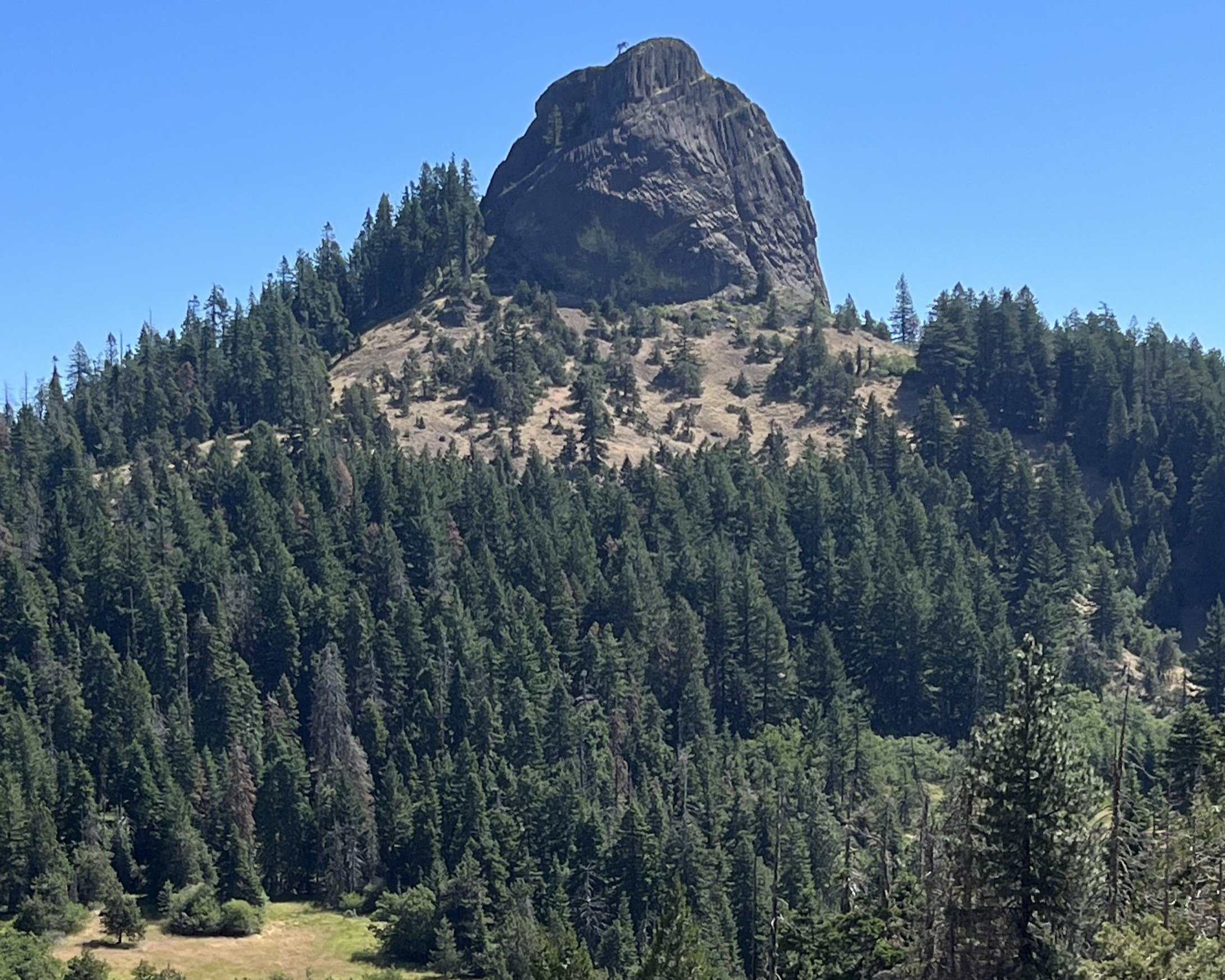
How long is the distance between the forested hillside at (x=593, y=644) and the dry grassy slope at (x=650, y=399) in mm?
2331

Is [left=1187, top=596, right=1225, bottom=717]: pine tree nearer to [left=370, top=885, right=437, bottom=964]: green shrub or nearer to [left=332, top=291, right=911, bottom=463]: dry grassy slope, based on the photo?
[left=332, top=291, right=911, bottom=463]: dry grassy slope

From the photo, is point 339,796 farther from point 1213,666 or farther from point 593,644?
point 1213,666

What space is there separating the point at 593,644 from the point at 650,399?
58.1 m

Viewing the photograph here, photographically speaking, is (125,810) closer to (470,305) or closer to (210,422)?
(210,422)

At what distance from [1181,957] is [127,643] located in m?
97.1

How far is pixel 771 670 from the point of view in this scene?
122m

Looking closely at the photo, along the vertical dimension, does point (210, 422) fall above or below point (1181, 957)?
above

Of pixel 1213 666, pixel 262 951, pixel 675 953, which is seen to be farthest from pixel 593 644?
pixel 675 953

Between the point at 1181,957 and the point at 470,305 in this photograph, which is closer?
the point at 1181,957

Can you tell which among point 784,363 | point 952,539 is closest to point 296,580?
point 952,539

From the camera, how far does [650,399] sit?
173m

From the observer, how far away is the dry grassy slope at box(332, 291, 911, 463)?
518 feet

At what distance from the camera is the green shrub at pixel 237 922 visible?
90750mm

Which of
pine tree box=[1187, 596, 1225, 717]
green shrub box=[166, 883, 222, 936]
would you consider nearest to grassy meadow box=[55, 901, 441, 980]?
green shrub box=[166, 883, 222, 936]
